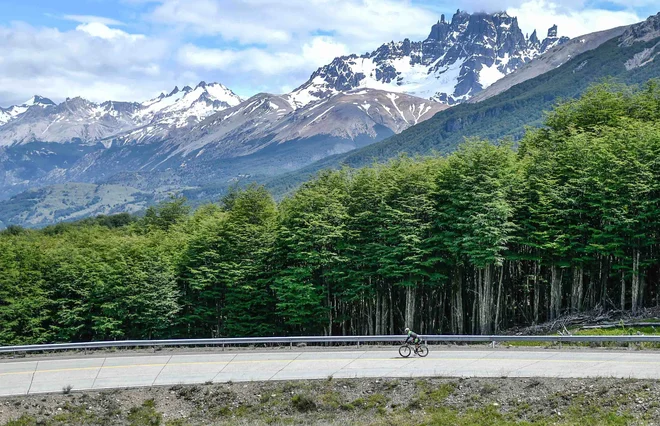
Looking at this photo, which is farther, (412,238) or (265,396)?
(412,238)

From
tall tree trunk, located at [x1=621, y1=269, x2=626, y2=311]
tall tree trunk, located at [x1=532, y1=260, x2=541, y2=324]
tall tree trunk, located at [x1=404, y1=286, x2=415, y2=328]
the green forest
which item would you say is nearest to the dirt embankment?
tall tree trunk, located at [x1=621, y1=269, x2=626, y2=311]

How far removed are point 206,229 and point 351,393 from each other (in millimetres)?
38056

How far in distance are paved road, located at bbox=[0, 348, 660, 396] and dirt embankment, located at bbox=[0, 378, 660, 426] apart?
1307 mm

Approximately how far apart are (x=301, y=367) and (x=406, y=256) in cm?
2176

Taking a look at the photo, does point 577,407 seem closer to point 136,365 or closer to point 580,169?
point 136,365

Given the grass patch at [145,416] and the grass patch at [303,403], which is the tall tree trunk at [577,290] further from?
the grass patch at [145,416]

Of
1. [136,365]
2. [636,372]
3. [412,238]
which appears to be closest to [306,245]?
[412,238]

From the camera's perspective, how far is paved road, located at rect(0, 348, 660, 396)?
1242 inches

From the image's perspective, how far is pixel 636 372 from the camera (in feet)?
96.9

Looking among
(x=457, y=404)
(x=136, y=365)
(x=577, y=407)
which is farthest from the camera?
(x=136, y=365)

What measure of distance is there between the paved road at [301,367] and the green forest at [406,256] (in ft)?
51.1

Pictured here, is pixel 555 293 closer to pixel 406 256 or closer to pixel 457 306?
pixel 457 306

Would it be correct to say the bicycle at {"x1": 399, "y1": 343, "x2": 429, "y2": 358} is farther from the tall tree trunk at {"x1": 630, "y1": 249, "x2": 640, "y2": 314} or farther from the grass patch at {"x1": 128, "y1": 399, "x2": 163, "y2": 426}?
the tall tree trunk at {"x1": 630, "y1": 249, "x2": 640, "y2": 314}

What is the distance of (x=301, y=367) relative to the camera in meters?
34.9
